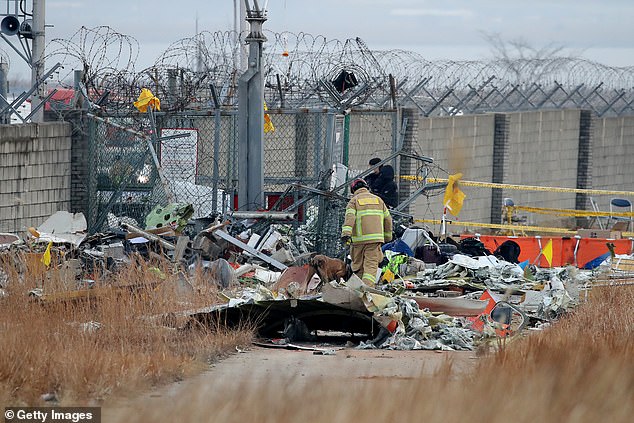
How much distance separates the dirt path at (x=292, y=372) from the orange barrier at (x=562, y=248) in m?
7.42

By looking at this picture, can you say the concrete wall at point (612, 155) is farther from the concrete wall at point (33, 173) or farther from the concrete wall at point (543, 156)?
the concrete wall at point (33, 173)

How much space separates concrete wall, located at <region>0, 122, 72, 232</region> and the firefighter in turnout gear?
4.83 m

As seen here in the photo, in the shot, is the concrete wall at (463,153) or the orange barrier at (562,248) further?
the concrete wall at (463,153)

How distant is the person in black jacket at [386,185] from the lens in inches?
667

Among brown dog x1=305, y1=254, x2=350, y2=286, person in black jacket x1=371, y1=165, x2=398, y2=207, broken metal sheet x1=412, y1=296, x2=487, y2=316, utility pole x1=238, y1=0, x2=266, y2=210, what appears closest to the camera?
broken metal sheet x1=412, y1=296, x2=487, y2=316

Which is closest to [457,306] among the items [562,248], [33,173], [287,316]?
[287,316]

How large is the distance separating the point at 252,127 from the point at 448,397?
9.60m

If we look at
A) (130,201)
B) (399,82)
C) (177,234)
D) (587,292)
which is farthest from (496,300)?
(399,82)

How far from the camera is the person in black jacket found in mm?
16938

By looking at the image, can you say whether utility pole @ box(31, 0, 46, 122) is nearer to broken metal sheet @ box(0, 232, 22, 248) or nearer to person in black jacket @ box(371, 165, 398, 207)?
broken metal sheet @ box(0, 232, 22, 248)

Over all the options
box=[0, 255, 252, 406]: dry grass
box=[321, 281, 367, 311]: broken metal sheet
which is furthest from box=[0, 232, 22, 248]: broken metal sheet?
box=[321, 281, 367, 311]: broken metal sheet

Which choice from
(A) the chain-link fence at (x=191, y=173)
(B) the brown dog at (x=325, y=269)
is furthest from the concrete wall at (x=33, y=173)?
(B) the brown dog at (x=325, y=269)

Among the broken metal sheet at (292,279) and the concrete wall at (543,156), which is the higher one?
the concrete wall at (543,156)

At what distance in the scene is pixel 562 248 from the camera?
714 inches
